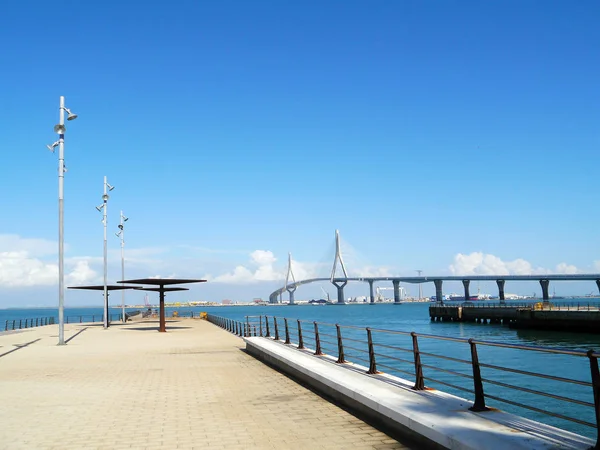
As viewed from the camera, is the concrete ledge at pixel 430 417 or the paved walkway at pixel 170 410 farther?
the paved walkway at pixel 170 410

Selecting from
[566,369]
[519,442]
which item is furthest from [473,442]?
[566,369]

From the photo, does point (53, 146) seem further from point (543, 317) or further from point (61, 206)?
point (543, 317)

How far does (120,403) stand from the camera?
10.7m

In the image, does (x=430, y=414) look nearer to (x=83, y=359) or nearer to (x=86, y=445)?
(x=86, y=445)

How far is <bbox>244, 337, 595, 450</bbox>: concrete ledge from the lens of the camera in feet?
19.1

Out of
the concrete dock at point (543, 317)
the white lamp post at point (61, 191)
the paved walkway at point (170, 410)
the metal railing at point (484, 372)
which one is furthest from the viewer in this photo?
the concrete dock at point (543, 317)

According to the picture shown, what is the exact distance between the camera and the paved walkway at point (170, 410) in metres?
7.62

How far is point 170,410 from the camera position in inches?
388

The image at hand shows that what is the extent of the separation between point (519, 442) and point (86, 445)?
5.37 m

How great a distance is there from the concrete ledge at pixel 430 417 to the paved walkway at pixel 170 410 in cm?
27

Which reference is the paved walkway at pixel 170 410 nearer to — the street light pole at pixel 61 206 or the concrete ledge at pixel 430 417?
the concrete ledge at pixel 430 417

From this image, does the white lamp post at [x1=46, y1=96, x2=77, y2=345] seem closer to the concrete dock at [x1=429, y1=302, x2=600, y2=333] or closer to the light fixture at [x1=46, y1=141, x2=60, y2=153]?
the light fixture at [x1=46, y1=141, x2=60, y2=153]

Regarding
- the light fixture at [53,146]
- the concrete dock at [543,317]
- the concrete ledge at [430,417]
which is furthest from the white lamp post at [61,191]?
the concrete dock at [543,317]

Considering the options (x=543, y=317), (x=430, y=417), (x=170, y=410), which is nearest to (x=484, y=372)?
(x=170, y=410)
